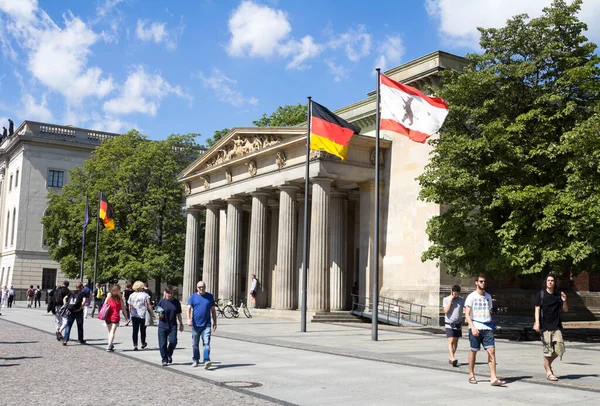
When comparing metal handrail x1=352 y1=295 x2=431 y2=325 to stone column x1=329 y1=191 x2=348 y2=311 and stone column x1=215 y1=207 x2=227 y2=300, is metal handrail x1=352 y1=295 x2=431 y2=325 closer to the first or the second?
stone column x1=329 y1=191 x2=348 y2=311

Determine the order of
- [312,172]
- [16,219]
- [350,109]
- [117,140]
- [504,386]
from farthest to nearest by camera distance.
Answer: [16,219] < [117,140] < [350,109] < [312,172] < [504,386]

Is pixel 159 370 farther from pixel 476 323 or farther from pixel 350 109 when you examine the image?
pixel 350 109

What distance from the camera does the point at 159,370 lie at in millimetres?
13688

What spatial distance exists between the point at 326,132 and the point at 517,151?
7.26 metres

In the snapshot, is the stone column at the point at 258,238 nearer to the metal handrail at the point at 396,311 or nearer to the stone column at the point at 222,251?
the stone column at the point at 222,251

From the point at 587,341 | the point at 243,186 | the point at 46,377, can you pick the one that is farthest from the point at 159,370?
the point at 243,186

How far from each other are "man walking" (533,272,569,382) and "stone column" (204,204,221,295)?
34.4m

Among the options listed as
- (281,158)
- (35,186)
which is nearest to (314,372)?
(281,158)

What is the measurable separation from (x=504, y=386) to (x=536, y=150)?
45.2ft

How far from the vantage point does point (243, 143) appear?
41906 mm

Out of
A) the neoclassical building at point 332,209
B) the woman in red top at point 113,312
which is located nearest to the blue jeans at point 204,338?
the woman in red top at point 113,312

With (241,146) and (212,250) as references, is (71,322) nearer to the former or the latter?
(241,146)

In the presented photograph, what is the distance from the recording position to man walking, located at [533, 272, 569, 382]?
1260cm

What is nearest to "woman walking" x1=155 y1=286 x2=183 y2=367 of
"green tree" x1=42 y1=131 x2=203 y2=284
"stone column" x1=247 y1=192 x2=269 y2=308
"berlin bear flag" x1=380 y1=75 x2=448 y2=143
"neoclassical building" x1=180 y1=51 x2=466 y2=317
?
"berlin bear flag" x1=380 y1=75 x2=448 y2=143
